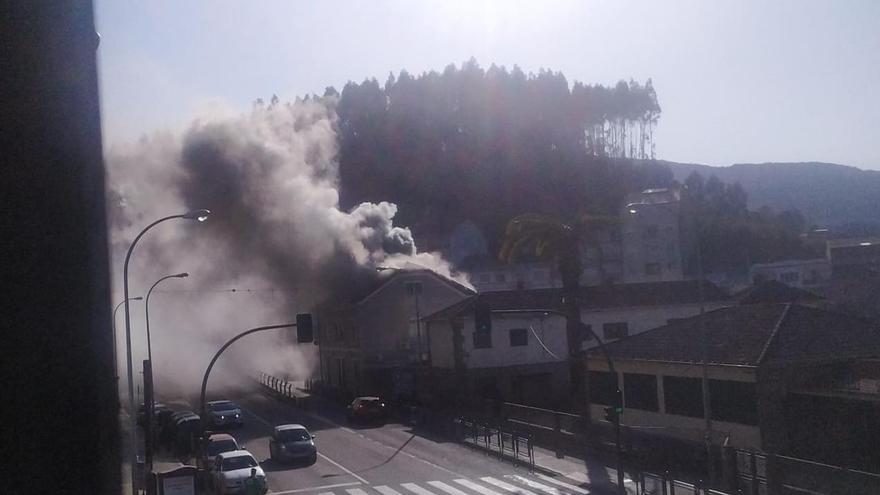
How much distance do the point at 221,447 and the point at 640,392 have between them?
14.2 meters

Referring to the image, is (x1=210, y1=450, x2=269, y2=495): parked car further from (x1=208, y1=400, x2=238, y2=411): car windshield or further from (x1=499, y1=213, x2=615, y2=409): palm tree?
(x1=499, y1=213, x2=615, y2=409): palm tree

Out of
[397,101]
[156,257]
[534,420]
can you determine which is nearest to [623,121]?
[397,101]

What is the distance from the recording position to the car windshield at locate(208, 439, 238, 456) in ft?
97.2

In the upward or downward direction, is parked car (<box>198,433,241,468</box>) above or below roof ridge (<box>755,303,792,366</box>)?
below

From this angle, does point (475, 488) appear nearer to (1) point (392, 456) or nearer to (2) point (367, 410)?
(1) point (392, 456)

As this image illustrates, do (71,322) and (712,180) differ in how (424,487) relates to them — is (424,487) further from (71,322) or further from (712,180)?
(712,180)

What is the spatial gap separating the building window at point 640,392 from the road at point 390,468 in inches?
215

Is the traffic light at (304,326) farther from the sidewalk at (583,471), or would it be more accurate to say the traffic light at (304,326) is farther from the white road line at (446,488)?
the sidewalk at (583,471)

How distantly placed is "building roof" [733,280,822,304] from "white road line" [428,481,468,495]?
2947 centimetres

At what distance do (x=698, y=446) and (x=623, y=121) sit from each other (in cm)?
8931

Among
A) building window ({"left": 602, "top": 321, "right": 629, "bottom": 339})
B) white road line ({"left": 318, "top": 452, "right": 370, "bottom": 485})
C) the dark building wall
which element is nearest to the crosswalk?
white road line ({"left": 318, "top": 452, "right": 370, "bottom": 485})

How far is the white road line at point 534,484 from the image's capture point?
24.0 m

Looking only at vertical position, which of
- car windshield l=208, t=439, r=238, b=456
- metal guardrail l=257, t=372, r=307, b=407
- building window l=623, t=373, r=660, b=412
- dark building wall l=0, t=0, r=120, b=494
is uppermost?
dark building wall l=0, t=0, r=120, b=494

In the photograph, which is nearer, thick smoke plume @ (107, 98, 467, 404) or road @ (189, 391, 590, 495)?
→ road @ (189, 391, 590, 495)
